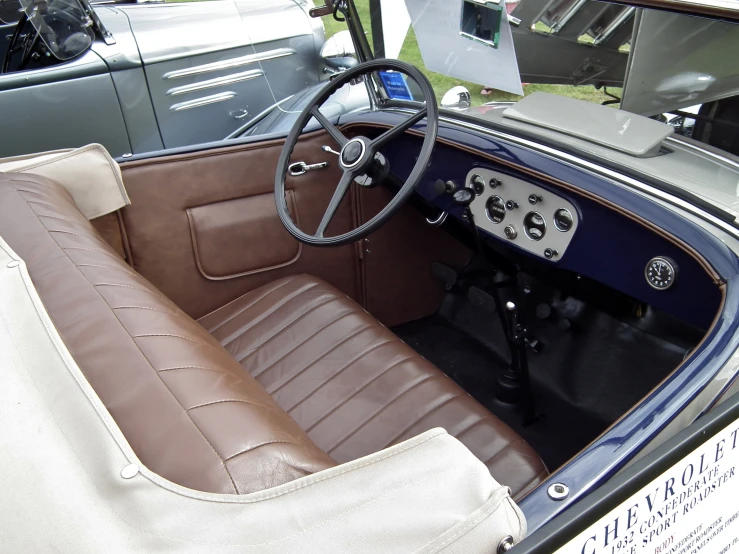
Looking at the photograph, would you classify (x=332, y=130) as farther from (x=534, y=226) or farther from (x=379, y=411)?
(x=379, y=411)

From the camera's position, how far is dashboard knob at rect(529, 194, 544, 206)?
5.73 feet

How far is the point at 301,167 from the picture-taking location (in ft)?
7.16

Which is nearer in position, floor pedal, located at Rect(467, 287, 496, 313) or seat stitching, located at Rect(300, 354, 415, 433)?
seat stitching, located at Rect(300, 354, 415, 433)

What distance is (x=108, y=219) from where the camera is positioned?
6.34 feet

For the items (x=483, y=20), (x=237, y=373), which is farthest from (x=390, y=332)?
(x=483, y=20)

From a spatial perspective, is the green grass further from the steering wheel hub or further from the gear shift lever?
the gear shift lever

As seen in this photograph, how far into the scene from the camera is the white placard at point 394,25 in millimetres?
1892

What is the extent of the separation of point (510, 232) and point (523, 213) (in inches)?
3.1

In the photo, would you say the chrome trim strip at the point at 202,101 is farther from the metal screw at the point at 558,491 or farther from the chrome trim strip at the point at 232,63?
the metal screw at the point at 558,491

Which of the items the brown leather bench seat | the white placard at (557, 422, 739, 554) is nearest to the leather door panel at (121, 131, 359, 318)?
the brown leather bench seat

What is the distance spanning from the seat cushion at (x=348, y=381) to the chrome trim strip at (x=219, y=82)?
1.80 m

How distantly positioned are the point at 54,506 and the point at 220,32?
322cm

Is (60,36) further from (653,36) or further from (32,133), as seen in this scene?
(653,36)

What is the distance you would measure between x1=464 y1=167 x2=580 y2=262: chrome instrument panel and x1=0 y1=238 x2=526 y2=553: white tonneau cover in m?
0.96
